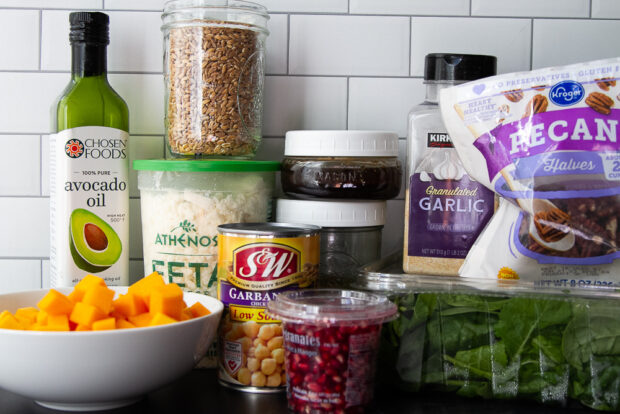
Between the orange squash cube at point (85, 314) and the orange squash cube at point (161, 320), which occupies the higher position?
the orange squash cube at point (85, 314)

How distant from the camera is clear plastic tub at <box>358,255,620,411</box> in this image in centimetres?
77

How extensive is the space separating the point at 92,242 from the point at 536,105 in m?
0.67

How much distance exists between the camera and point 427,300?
2.67 feet

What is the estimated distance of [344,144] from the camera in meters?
0.95

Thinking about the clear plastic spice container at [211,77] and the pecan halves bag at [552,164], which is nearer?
the pecan halves bag at [552,164]

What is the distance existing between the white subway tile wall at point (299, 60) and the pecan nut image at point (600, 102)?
1.08ft

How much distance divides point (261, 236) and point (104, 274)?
1.17 feet

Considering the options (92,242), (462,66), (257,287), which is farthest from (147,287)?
(462,66)

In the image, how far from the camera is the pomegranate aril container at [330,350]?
729 mm

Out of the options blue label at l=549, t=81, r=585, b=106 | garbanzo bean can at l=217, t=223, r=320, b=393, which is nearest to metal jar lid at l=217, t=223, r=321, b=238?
garbanzo bean can at l=217, t=223, r=320, b=393

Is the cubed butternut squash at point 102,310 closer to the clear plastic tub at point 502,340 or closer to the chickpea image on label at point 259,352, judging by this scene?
the chickpea image on label at point 259,352

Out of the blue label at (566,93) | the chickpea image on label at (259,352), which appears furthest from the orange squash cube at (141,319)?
the blue label at (566,93)

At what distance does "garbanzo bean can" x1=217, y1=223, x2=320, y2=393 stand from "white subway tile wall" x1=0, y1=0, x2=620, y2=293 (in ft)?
1.13

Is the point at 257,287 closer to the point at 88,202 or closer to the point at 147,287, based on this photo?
the point at 147,287
